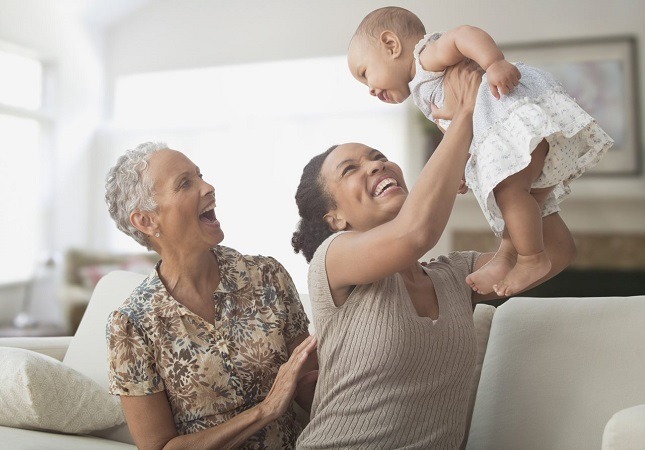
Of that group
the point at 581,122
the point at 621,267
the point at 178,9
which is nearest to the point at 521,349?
the point at 581,122

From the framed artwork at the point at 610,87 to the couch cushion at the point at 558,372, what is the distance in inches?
143

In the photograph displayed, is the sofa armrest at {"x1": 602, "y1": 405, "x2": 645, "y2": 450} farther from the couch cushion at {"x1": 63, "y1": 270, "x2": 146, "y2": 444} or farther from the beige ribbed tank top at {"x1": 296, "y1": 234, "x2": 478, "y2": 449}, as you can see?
the couch cushion at {"x1": 63, "y1": 270, "x2": 146, "y2": 444}

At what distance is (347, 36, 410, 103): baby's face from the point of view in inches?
61.7

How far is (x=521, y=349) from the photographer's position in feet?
6.35

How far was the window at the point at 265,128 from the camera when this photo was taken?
6039 millimetres

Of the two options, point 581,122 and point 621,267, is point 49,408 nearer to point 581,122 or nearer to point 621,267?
point 581,122

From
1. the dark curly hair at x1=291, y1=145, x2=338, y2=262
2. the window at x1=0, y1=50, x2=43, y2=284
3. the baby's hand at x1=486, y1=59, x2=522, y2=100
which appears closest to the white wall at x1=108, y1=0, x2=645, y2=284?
the window at x1=0, y1=50, x2=43, y2=284

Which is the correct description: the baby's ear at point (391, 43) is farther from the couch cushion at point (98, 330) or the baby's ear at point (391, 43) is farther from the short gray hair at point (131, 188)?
the couch cushion at point (98, 330)

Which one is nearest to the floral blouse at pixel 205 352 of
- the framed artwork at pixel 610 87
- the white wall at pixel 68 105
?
the framed artwork at pixel 610 87

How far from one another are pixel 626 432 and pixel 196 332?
0.88 m

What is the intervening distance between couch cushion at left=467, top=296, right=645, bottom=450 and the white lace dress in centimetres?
57

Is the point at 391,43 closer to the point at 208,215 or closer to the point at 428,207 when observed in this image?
the point at 428,207

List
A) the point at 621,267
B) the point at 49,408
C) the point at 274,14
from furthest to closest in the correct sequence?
the point at 274,14, the point at 621,267, the point at 49,408

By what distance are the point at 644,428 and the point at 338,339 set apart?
1.86 ft
